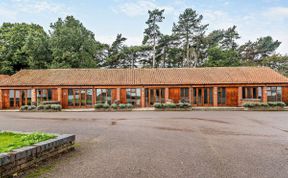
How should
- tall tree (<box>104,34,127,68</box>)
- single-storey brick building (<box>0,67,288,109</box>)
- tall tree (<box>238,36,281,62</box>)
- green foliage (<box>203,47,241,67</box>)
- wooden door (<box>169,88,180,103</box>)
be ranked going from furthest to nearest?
tall tree (<box>238,36,281,62</box>), tall tree (<box>104,34,127,68</box>), green foliage (<box>203,47,241,67</box>), wooden door (<box>169,88,180,103</box>), single-storey brick building (<box>0,67,288,109</box>)

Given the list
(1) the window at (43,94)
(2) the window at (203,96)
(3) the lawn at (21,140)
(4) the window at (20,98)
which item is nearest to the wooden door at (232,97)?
(2) the window at (203,96)

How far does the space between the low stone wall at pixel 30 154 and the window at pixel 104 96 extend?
1658 centimetres

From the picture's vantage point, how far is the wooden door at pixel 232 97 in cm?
2192

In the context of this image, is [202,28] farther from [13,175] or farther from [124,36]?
[13,175]

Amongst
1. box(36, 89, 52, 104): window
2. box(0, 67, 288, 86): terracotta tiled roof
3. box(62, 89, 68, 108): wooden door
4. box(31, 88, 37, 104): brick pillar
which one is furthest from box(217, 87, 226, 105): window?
box(31, 88, 37, 104): brick pillar

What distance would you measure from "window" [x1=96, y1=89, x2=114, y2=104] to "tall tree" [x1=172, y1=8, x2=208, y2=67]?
2228cm

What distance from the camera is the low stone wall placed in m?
3.72

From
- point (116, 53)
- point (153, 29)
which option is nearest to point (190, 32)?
point (153, 29)

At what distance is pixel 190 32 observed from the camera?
39312 millimetres

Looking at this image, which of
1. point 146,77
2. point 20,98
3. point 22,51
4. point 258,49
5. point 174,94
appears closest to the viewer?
point 20,98

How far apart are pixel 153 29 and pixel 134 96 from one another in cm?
2094

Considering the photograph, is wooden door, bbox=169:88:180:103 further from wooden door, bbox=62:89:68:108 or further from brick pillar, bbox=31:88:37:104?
brick pillar, bbox=31:88:37:104

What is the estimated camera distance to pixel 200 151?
18.7 ft

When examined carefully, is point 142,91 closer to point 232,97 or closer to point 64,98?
point 64,98
